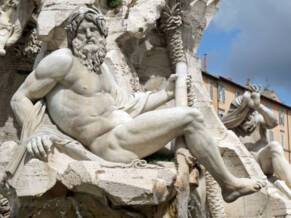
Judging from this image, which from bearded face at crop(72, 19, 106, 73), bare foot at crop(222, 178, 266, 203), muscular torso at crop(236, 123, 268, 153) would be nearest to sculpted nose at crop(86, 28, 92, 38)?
bearded face at crop(72, 19, 106, 73)

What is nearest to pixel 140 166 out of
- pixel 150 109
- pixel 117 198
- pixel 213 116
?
pixel 117 198

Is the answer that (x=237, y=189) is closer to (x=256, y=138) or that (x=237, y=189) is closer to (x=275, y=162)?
(x=275, y=162)

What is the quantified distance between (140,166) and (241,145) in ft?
11.3

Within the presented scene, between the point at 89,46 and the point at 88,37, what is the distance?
9cm

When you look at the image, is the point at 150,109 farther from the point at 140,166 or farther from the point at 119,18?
the point at 119,18

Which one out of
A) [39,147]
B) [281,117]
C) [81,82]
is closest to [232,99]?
[281,117]

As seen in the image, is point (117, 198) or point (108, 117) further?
point (108, 117)

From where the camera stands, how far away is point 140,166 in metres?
5.59

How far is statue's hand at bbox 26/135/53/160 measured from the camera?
5.42 meters

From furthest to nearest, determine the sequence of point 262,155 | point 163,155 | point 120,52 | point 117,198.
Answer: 1. point 262,155
2. point 120,52
3. point 163,155
4. point 117,198

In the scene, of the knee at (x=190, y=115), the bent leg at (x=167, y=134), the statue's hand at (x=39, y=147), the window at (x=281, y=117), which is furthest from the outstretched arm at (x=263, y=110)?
the window at (x=281, y=117)

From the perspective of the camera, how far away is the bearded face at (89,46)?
19.1 ft

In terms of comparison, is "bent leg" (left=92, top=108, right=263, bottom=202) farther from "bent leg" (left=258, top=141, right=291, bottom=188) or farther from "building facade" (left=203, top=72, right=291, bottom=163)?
"building facade" (left=203, top=72, right=291, bottom=163)

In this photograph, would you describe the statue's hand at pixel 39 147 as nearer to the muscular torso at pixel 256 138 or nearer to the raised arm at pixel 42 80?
the raised arm at pixel 42 80
